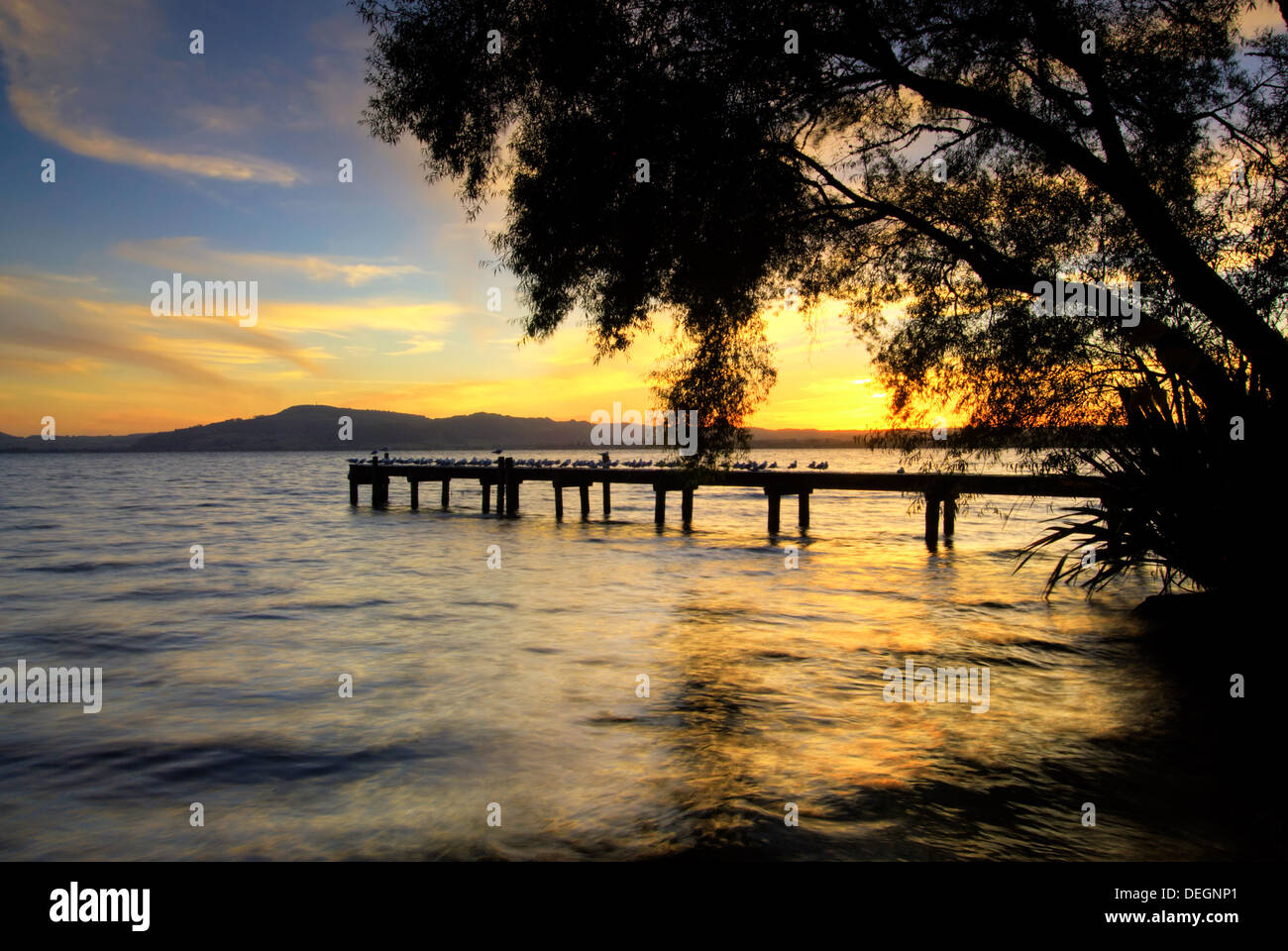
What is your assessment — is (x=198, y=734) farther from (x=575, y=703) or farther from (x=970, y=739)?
(x=970, y=739)

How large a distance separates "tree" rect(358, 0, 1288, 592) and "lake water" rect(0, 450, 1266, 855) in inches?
139

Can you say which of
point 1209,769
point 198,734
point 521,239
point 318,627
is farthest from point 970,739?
point 318,627

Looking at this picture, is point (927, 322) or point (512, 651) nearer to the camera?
point (512, 651)

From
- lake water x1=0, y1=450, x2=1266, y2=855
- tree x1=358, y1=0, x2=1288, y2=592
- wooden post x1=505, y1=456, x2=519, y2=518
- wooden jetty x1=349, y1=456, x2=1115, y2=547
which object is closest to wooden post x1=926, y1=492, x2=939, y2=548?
wooden jetty x1=349, y1=456, x2=1115, y2=547

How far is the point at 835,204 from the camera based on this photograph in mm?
11633

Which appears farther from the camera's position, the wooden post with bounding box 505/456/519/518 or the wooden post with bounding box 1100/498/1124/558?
the wooden post with bounding box 505/456/519/518

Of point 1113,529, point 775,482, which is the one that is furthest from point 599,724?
→ point 775,482

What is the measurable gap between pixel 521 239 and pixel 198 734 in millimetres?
7555

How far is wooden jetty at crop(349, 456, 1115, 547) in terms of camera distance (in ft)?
46.1

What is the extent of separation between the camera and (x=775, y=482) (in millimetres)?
24969

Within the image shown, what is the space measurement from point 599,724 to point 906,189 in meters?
9.96

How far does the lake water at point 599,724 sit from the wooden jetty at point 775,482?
6.68 feet

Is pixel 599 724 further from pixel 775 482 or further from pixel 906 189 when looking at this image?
pixel 775 482

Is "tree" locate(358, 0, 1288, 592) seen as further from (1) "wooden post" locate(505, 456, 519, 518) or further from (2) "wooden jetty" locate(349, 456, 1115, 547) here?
(1) "wooden post" locate(505, 456, 519, 518)
